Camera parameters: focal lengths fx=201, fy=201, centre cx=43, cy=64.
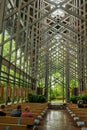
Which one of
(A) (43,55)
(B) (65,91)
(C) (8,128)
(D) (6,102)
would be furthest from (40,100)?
(C) (8,128)

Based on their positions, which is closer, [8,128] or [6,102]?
[8,128]

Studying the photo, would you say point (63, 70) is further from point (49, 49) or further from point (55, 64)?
point (49, 49)

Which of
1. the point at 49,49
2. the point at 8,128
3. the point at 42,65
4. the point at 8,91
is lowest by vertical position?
the point at 8,128

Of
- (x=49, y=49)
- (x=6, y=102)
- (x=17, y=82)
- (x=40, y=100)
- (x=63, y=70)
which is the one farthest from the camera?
(x=63, y=70)

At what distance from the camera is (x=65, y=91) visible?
1158 inches

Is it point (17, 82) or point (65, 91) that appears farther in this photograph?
point (65, 91)

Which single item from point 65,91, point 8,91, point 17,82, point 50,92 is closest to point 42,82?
point 50,92

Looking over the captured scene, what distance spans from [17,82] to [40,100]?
11.4 feet

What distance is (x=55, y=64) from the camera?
104ft

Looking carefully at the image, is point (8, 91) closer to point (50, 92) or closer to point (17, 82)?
point (17, 82)

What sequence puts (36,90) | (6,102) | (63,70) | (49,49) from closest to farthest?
(6,102) < (36,90) < (49,49) < (63,70)

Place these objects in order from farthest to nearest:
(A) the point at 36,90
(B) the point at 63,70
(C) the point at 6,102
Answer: (B) the point at 63,70
(A) the point at 36,90
(C) the point at 6,102

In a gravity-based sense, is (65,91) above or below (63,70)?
below

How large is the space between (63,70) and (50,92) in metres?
4.16
